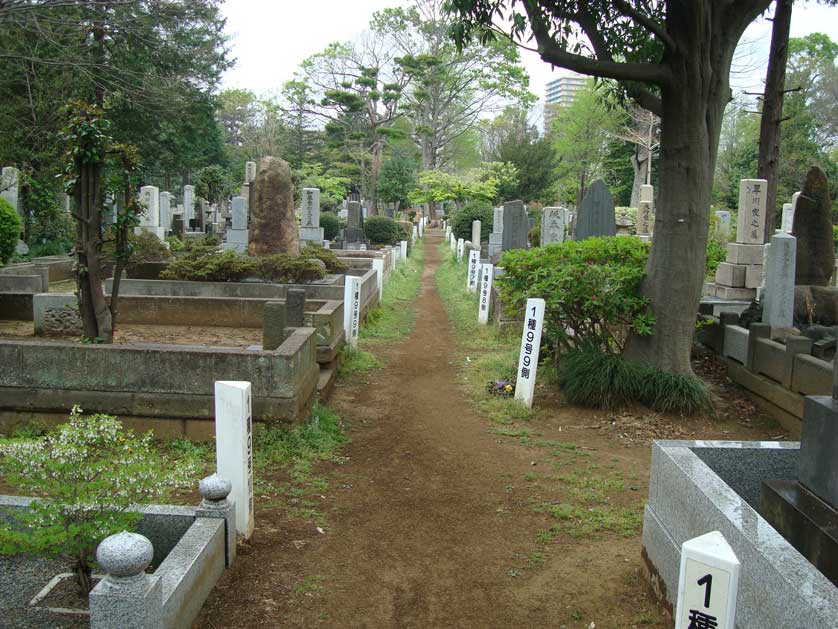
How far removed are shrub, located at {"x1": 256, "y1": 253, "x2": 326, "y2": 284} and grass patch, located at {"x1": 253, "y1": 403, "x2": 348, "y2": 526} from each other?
5.68 meters

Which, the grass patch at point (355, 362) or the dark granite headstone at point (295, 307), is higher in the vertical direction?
the dark granite headstone at point (295, 307)

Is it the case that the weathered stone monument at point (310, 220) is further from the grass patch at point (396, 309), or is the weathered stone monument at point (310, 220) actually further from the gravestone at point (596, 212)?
the gravestone at point (596, 212)

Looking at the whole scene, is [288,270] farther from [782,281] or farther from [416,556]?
[416,556]

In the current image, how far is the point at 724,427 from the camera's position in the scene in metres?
A: 8.50

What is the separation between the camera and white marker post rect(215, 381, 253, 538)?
192 inches

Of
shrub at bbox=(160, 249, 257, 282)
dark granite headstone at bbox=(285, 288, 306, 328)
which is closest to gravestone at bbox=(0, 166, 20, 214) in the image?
shrub at bbox=(160, 249, 257, 282)

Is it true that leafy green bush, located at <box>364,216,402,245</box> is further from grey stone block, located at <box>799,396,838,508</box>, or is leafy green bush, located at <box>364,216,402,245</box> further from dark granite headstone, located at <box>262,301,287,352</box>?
grey stone block, located at <box>799,396,838,508</box>

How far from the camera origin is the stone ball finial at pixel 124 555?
3164 mm

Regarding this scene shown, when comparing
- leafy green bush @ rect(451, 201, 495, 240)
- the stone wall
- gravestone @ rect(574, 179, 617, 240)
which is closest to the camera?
the stone wall

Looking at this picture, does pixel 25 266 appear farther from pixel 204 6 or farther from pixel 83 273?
pixel 204 6

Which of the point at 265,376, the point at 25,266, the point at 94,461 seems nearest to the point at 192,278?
the point at 25,266

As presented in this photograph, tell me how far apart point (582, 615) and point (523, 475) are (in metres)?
2.45

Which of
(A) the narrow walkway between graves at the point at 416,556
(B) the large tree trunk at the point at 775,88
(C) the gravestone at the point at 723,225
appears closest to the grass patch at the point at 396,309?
(A) the narrow walkway between graves at the point at 416,556

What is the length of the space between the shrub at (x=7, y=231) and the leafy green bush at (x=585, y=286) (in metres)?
11.2
